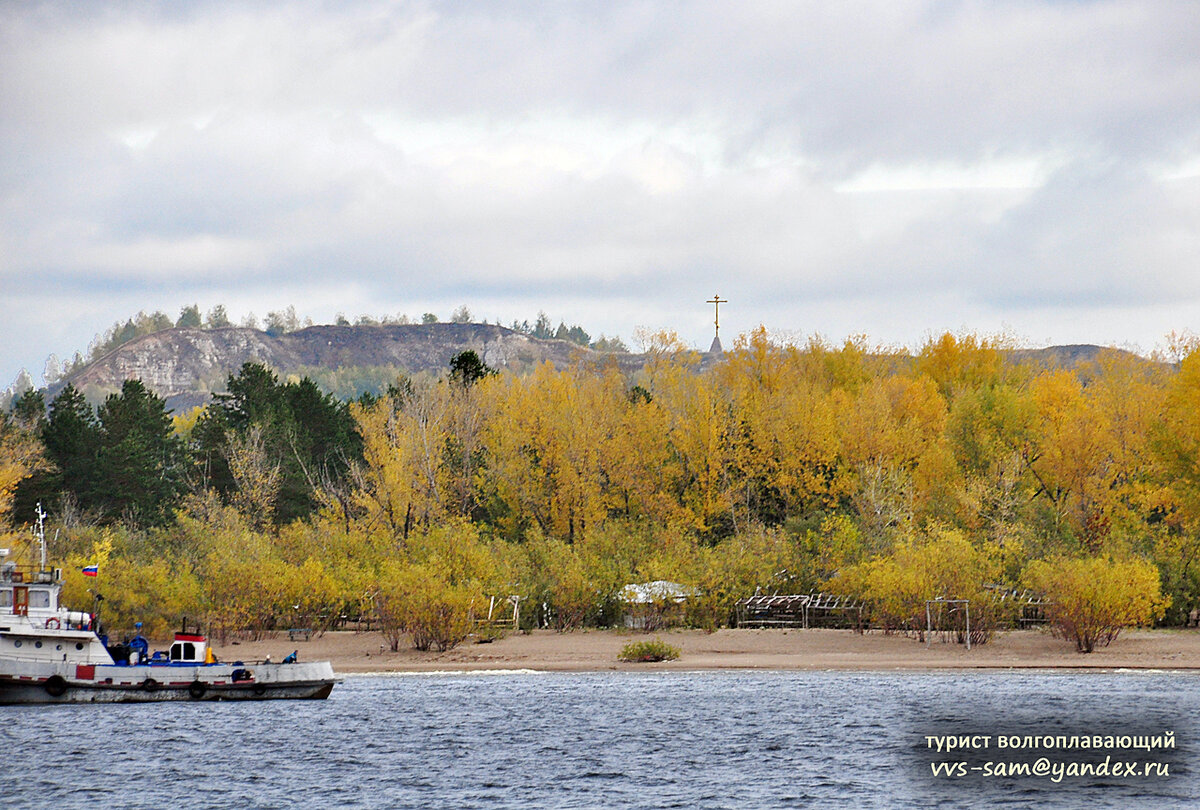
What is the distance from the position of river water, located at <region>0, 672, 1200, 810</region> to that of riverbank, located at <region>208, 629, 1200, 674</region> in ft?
9.73

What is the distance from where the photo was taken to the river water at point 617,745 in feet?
113

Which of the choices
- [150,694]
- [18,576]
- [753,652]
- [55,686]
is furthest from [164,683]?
[753,652]

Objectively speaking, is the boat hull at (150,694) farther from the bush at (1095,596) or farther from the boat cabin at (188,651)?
the bush at (1095,596)

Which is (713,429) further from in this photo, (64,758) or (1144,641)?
(64,758)

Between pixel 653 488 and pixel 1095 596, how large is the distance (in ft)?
105

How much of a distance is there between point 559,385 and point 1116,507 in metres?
35.3

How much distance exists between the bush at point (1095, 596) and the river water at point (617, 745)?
14.8ft

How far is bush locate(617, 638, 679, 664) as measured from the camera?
61188mm

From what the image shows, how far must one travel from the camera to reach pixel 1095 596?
5809 cm

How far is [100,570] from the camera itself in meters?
66.4

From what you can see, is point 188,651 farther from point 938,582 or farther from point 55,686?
point 938,582

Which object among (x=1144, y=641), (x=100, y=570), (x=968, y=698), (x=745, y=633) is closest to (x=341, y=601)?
(x=100, y=570)

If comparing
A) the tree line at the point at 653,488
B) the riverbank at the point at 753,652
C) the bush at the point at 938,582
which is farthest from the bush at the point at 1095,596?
the bush at the point at 938,582

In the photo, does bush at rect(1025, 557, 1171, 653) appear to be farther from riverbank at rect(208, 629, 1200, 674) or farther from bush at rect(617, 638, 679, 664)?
bush at rect(617, 638, 679, 664)
